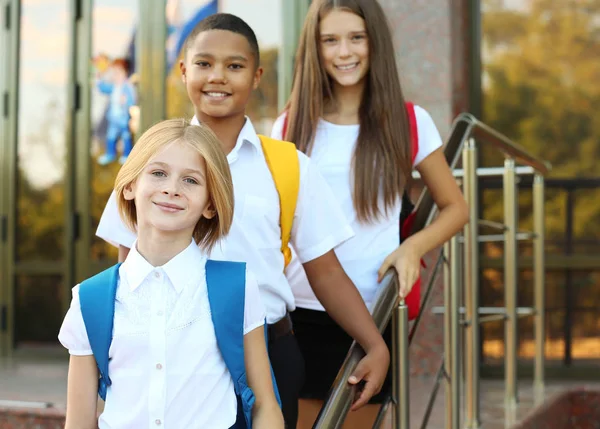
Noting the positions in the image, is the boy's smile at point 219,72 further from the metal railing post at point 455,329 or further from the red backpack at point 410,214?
the metal railing post at point 455,329

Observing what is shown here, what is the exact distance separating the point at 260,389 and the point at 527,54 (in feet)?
13.6

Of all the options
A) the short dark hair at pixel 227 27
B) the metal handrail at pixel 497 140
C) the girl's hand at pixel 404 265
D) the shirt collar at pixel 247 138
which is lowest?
the girl's hand at pixel 404 265

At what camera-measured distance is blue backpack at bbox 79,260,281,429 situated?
1586mm

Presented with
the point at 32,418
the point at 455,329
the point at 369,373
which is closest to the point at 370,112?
the point at 369,373

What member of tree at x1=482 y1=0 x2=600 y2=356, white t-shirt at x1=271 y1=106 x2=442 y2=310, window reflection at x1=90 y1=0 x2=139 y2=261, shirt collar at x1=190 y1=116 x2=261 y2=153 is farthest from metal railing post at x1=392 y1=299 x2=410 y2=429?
window reflection at x1=90 y1=0 x2=139 y2=261

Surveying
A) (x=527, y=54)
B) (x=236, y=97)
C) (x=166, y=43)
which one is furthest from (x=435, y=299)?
(x=236, y=97)

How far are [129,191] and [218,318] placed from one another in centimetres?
30

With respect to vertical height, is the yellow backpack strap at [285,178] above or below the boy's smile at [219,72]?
below

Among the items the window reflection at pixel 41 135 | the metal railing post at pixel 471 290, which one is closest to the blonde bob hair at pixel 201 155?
the metal railing post at pixel 471 290

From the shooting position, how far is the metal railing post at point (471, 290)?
325 cm

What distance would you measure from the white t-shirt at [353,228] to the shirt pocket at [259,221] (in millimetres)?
360

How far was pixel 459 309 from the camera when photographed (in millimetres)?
2963

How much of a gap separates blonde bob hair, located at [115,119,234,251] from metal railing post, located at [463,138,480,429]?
65.0 inches

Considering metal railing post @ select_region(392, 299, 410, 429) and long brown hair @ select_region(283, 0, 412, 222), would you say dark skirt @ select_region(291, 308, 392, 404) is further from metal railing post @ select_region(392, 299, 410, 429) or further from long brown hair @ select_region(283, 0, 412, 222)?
long brown hair @ select_region(283, 0, 412, 222)
